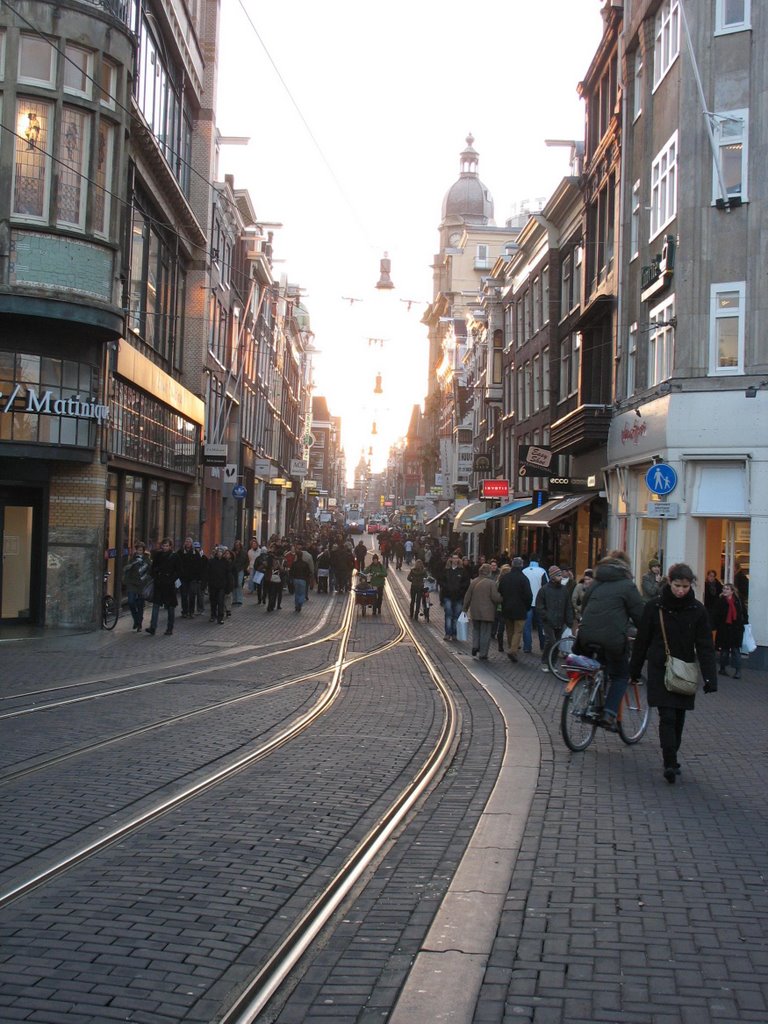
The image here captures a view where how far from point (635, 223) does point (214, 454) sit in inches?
630

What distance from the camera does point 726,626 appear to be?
19156 millimetres

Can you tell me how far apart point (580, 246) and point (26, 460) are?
795 inches

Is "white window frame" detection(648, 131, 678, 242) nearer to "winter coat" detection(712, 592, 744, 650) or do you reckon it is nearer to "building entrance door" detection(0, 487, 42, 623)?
"winter coat" detection(712, 592, 744, 650)

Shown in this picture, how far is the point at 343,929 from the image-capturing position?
18.0ft

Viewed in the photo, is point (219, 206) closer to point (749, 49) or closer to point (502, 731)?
point (749, 49)

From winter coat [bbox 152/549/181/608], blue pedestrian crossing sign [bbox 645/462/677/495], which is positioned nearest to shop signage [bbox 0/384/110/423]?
winter coat [bbox 152/549/181/608]

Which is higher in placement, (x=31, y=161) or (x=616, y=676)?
(x=31, y=161)

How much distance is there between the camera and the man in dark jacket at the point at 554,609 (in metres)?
19.7

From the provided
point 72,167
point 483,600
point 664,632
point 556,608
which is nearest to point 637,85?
point 72,167

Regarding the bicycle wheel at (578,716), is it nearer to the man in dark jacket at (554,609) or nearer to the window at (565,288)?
the man in dark jacket at (554,609)

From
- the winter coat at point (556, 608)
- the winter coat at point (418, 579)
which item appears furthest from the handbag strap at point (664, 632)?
the winter coat at point (418, 579)

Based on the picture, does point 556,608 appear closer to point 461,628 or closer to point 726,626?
point 726,626

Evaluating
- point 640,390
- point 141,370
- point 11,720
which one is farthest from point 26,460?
point 640,390

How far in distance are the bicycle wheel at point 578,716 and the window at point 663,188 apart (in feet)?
50.7
